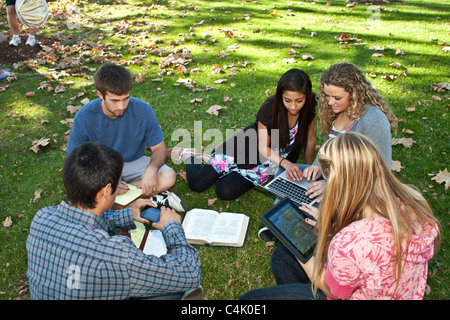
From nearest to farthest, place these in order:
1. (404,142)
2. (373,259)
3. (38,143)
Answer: (373,259)
(404,142)
(38,143)

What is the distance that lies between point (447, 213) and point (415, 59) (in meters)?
4.26

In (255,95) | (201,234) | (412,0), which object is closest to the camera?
(201,234)

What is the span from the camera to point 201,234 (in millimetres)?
3395

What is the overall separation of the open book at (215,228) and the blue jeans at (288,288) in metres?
0.66

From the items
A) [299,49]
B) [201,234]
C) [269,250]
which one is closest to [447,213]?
[269,250]

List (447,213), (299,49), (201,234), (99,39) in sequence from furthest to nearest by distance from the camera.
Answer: (99,39) < (299,49) < (447,213) < (201,234)

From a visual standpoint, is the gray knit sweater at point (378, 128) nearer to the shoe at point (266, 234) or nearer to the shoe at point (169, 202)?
the shoe at point (266, 234)

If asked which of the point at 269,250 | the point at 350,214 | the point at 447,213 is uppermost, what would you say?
the point at 350,214

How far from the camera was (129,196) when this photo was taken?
11.8 feet

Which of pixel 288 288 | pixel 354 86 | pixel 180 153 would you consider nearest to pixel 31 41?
pixel 180 153

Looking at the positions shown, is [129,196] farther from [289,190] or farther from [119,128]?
[289,190]

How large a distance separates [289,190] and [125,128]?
206cm

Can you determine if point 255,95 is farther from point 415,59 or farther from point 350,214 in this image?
point 350,214
